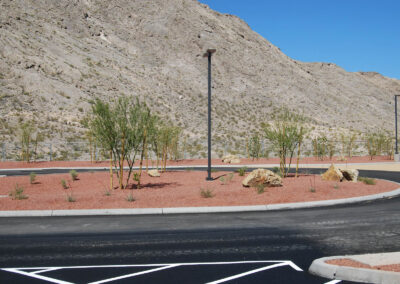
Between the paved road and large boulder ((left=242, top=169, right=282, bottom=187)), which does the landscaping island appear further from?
the paved road

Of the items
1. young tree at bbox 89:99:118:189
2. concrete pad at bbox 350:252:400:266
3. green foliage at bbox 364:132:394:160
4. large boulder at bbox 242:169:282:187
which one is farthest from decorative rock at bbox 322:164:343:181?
green foliage at bbox 364:132:394:160

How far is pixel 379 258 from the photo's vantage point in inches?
233

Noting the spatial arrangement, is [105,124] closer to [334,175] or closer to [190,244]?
[190,244]

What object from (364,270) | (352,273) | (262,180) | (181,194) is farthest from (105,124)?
(364,270)

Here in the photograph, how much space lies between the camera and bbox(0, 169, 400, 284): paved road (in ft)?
18.9

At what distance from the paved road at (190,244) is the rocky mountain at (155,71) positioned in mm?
35607

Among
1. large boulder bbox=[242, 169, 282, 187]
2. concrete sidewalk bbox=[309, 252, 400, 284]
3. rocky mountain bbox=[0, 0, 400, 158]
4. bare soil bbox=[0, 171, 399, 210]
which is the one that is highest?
rocky mountain bbox=[0, 0, 400, 158]

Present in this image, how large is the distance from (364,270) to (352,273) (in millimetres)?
166

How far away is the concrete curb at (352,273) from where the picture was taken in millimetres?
5121

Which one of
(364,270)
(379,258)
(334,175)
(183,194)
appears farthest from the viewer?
Answer: (334,175)

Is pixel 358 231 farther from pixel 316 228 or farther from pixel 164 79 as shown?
pixel 164 79

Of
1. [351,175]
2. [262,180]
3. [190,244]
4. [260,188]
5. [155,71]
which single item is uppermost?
[155,71]

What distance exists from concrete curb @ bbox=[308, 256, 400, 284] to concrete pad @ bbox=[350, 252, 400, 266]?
0.38 m

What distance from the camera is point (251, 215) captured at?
10.8m
